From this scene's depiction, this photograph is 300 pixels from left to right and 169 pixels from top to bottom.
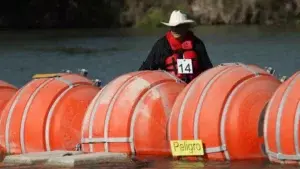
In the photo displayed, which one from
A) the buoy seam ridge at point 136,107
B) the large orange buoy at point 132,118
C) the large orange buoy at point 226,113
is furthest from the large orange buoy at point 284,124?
the buoy seam ridge at point 136,107

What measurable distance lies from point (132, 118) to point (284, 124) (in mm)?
2064

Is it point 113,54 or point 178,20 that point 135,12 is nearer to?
point 113,54

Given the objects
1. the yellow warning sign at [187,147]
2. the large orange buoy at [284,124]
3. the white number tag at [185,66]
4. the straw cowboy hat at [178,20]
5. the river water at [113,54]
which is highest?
the straw cowboy hat at [178,20]

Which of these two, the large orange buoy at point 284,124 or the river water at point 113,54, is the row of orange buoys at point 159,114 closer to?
the large orange buoy at point 284,124

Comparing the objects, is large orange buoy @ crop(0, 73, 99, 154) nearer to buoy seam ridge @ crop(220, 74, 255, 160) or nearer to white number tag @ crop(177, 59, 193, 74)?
white number tag @ crop(177, 59, 193, 74)

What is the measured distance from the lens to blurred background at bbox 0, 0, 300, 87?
1342 inches

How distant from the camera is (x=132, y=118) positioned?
11641 mm

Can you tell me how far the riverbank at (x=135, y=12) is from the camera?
2493 inches

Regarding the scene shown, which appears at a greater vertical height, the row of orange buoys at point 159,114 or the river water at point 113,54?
the row of orange buoys at point 159,114

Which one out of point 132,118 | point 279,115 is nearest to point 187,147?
point 132,118

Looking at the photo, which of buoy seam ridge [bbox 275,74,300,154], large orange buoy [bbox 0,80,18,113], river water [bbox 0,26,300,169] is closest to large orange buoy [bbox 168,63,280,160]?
buoy seam ridge [bbox 275,74,300,154]

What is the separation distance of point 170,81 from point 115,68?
67.1 feet

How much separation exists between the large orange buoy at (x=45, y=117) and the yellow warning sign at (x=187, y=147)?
1.58 meters

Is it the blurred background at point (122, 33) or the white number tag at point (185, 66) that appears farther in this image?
the blurred background at point (122, 33)
